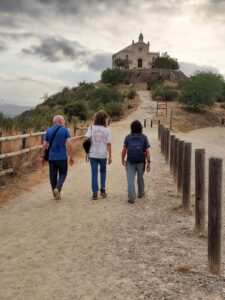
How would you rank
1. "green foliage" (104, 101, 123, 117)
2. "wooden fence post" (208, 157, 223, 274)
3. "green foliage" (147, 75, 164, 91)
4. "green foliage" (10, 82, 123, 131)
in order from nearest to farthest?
"wooden fence post" (208, 157, 223, 274) → "green foliage" (10, 82, 123, 131) → "green foliage" (104, 101, 123, 117) → "green foliage" (147, 75, 164, 91)

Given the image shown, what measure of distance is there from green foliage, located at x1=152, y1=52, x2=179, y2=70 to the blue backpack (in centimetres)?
10795

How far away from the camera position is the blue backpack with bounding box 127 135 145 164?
1016 cm

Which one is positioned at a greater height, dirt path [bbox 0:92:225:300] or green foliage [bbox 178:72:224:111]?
green foliage [bbox 178:72:224:111]

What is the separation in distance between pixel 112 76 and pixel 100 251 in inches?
3871

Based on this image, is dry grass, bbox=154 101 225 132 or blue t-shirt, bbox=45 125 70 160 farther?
dry grass, bbox=154 101 225 132

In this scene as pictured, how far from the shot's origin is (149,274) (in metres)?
5.64

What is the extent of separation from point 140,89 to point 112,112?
41.4 metres

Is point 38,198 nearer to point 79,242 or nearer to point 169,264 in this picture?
point 79,242

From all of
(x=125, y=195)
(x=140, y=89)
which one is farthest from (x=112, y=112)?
(x=125, y=195)

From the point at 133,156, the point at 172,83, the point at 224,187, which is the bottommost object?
the point at 224,187

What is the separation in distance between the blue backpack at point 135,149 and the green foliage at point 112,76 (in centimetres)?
9373

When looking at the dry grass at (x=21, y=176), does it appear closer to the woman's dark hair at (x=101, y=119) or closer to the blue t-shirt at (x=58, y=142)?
the blue t-shirt at (x=58, y=142)

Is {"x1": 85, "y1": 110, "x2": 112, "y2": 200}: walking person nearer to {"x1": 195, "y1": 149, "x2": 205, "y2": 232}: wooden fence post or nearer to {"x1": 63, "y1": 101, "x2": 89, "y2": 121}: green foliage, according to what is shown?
{"x1": 195, "y1": 149, "x2": 205, "y2": 232}: wooden fence post

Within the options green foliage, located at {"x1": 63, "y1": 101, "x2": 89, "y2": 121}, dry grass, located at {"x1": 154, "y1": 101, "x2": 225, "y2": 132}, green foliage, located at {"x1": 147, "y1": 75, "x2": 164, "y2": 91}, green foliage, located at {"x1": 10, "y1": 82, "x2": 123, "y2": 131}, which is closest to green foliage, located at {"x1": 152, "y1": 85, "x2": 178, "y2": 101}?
dry grass, located at {"x1": 154, "y1": 101, "x2": 225, "y2": 132}
